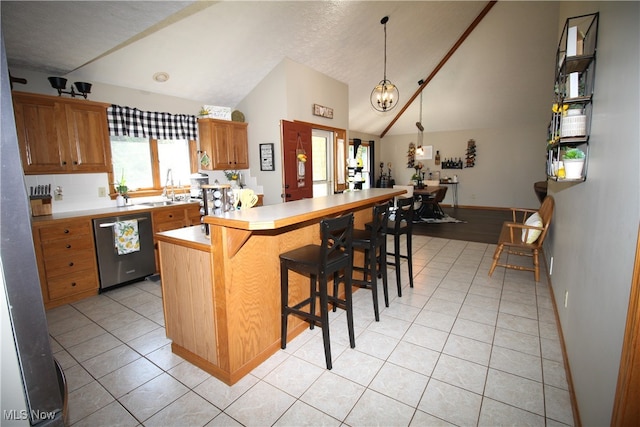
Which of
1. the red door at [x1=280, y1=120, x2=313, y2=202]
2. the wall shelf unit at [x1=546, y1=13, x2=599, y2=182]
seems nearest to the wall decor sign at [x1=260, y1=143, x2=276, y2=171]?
the red door at [x1=280, y1=120, x2=313, y2=202]

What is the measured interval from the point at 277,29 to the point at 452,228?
197 inches

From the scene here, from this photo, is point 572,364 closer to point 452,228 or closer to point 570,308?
point 570,308

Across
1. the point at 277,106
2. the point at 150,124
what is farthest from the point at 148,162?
the point at 277,106

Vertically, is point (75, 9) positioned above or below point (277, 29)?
below

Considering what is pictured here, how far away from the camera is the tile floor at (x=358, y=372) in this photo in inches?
68.7

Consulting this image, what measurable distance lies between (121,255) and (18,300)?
340 cm

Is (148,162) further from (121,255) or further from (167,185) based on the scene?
(121,255)

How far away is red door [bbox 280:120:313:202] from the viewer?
190 inches

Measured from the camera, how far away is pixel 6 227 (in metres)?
0.59

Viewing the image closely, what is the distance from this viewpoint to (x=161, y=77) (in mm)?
4008

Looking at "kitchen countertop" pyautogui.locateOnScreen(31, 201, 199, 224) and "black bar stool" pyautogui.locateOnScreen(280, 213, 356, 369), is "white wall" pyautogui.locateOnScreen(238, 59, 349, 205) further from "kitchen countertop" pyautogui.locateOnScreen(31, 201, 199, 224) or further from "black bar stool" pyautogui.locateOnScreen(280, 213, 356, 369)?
"black bar stool" pyautogui.locateOnScreen(280, 213, 356, 369)

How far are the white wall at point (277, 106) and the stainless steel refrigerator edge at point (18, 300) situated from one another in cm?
430

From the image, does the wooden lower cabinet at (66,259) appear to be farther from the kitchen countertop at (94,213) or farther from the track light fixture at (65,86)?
the track light fixture at (65,86)

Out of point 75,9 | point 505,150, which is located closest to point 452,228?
point 505,150
